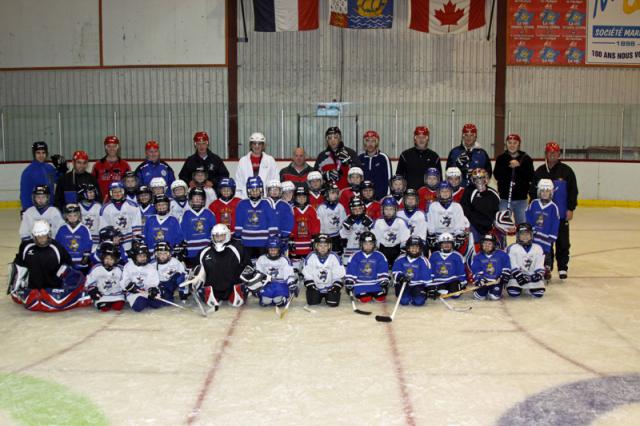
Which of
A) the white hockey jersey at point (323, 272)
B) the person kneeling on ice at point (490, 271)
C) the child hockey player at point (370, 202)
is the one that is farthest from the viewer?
the child hockey player at point (370, 202)

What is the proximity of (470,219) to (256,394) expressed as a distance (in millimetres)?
3644

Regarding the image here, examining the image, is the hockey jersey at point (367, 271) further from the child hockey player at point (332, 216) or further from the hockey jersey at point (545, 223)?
the hockey jersey at point (545, 223)

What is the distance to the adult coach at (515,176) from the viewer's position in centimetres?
715

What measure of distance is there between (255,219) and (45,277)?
195 cm

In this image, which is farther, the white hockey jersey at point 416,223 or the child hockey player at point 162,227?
the white hockey jersey at point 416,223

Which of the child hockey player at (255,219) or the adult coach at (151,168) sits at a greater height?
the adult coach at (151,168)

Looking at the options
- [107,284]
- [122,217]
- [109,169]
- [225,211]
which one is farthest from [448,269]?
[109,169]

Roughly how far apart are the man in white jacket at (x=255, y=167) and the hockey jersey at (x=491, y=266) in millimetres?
2358

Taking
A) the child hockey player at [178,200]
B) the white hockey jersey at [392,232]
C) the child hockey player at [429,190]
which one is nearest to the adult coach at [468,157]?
the child hockey player at [429,190]

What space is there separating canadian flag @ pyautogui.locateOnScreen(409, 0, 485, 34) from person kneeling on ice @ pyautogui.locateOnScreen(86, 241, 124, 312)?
9.42m

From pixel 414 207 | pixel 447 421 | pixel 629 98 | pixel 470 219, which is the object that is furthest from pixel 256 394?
pixel 629 98

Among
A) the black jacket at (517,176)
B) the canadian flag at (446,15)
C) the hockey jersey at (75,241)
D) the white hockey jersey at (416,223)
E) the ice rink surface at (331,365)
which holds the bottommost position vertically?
the ice rink surface at (331,365)

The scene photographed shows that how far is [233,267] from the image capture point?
A: 606 centimetres

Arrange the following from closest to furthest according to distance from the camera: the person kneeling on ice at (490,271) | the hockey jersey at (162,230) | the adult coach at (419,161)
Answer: the person kneeling on ice at (490,271) → the hockey jersey at (162,230) → the adult coach at (419,161)
